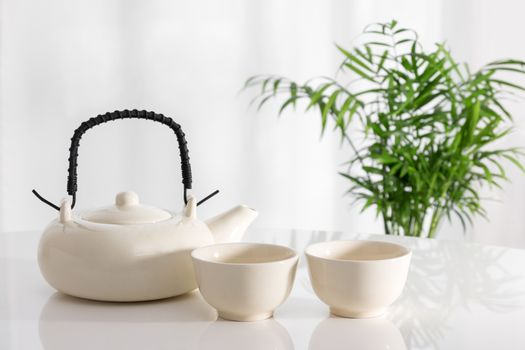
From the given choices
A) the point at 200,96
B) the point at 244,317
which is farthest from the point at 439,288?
the point at 200,96

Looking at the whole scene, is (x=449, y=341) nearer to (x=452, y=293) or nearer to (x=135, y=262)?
(x=452, y=293)

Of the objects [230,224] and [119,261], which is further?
[230,224]

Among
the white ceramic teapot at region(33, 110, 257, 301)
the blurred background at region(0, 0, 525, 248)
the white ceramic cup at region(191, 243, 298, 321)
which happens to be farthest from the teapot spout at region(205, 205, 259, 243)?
the blurred background at region(0, 0, 525, 248)

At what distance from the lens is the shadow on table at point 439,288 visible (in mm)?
858

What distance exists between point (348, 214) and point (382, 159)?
1.02 m

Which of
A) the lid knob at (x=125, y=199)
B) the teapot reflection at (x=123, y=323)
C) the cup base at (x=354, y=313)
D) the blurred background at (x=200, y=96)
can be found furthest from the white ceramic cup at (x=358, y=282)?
the blurred background at (x=200, y=96)

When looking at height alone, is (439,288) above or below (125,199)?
below

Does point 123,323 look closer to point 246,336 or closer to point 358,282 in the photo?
point 246,336

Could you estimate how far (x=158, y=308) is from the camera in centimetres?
94

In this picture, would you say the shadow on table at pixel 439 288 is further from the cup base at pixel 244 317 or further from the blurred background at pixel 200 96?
the blurred background at pixel 200 96

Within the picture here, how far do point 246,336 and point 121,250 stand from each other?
0.21 meters

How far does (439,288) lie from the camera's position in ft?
3.49

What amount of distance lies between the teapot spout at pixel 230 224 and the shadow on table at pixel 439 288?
0.12 meters

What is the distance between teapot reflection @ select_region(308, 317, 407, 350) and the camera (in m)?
0.79
